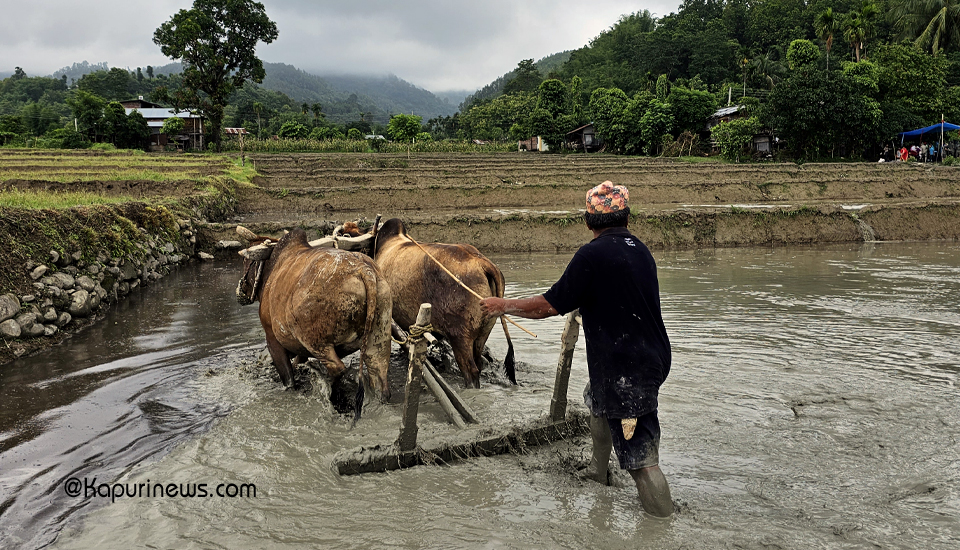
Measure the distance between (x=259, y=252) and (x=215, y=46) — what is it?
47.0m

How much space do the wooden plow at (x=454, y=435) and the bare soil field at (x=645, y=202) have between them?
12100 mm

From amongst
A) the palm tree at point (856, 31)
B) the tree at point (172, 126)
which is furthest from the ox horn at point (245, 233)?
the palm tree at point (856, 31)

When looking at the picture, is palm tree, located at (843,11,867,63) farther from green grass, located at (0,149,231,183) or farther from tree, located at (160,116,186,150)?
tree, located at (160,116,186,150)

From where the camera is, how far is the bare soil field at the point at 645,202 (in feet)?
60.2

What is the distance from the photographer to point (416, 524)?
3.82m

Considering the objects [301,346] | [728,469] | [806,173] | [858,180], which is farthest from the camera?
[806,173]

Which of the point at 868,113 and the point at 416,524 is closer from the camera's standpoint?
the point at 416,524

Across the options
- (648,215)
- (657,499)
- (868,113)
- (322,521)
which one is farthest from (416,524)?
(868,113)

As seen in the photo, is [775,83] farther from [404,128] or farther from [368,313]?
[368,313]

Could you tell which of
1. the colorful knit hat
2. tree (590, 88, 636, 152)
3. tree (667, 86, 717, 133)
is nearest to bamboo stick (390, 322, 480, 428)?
the colorful knit hat

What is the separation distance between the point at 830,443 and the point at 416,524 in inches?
131

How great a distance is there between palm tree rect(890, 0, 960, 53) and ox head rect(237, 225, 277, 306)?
60905 mm

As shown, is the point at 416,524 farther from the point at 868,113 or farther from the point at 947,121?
the point at 947,121

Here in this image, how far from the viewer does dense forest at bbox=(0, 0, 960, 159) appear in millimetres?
37906
